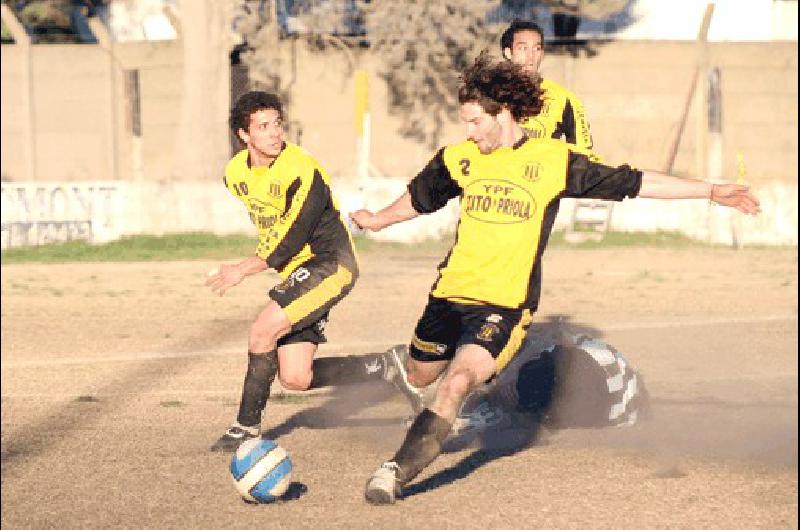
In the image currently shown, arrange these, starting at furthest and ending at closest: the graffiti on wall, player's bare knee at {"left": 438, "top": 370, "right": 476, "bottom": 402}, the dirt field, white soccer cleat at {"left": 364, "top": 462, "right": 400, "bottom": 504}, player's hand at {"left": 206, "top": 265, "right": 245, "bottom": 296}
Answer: the graffiti on wall < player's hand at {"left": 206, "top": 265, "right": 245, "bottom": 296} < the dirt field < player's bare knee at {"left": 438, "top": 370, "right": 476, "bottom": 402} < white soccer cleat at {"left": 364, "top": 462, "right": 400, "bottom": 504}

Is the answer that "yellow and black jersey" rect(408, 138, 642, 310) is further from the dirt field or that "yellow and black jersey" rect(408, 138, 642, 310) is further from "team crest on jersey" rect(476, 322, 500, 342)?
the dirt field

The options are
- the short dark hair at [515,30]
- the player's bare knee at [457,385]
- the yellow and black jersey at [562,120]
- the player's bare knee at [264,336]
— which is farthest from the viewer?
the yellow and black jersey at [562,120]

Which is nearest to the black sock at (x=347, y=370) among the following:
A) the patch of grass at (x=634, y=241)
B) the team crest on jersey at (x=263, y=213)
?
the team crest on jersey at (x=263, y=213)

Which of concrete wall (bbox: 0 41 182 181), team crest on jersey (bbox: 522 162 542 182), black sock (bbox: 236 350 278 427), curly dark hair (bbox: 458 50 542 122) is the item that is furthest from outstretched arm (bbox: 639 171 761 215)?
concrete wall (bbox: 0 41 182 181)

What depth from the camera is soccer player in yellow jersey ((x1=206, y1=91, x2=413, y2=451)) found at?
8.73 metres

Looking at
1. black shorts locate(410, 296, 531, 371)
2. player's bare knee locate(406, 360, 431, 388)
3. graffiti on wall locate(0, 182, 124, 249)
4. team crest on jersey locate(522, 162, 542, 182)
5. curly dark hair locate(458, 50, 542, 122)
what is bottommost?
graffiti on wall locate(0, 182, 124, 249)

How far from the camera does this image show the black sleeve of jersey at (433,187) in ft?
25.9

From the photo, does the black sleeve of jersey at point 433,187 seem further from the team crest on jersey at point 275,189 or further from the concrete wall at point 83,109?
the concrete wall at point 83,109

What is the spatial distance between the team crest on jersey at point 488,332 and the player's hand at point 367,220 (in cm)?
90

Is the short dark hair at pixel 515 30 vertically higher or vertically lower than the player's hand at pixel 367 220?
higher

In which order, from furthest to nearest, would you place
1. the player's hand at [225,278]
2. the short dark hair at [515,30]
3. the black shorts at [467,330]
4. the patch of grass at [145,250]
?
the patch of grass at [145,250] < the short dark hair at [515,30] < the player's hand at [225,278] < the black shorts at [467,330]

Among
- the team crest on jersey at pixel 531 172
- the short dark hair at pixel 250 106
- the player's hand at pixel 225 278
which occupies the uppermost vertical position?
the short dark hair at pixel 250 106

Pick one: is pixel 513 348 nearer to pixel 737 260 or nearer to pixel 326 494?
pixel 326 494

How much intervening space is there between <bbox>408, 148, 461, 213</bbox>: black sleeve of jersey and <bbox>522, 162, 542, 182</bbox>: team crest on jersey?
1.33ft
